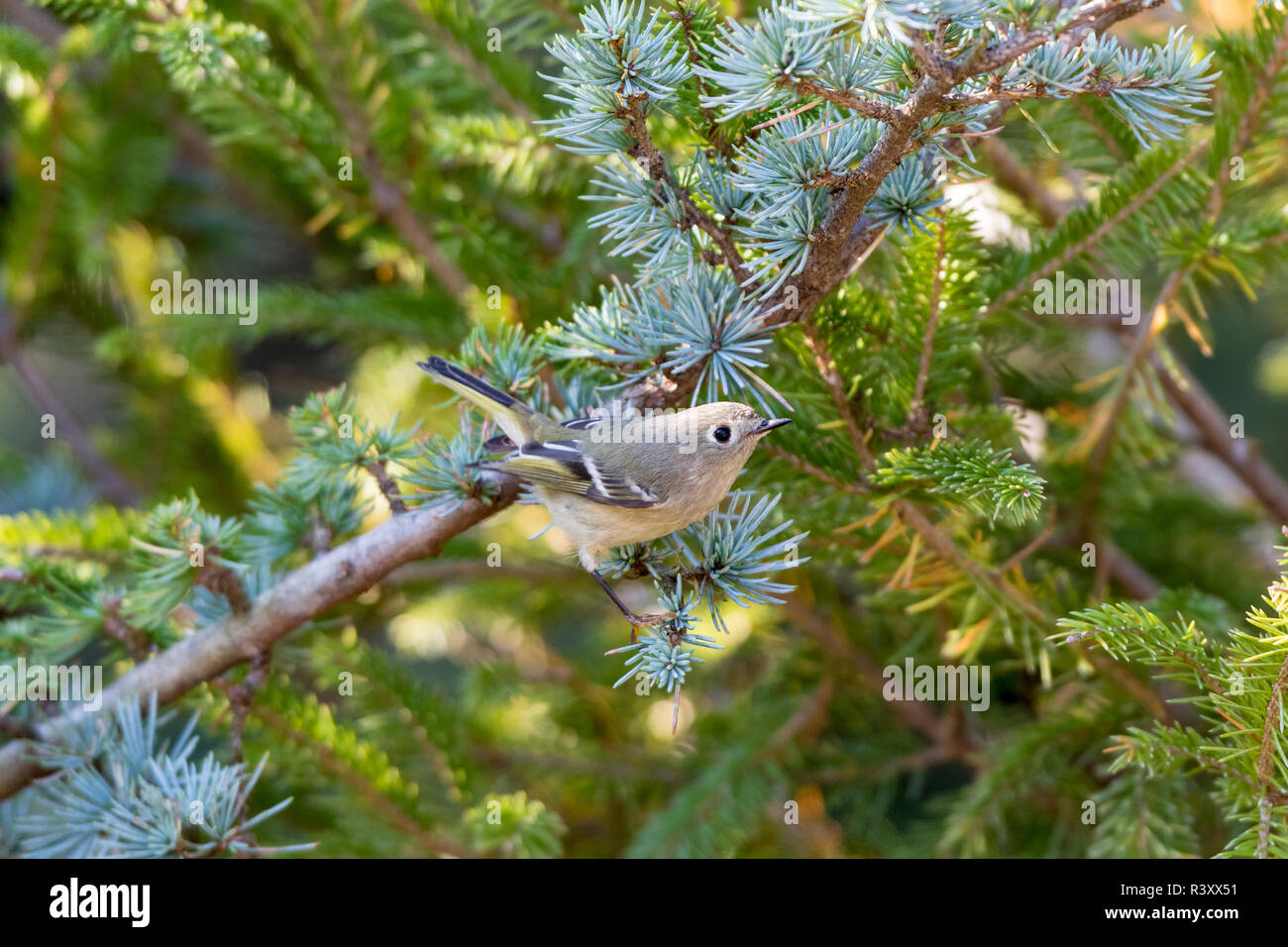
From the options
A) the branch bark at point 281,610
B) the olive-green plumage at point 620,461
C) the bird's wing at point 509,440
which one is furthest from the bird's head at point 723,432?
the branch bark at point 281,610

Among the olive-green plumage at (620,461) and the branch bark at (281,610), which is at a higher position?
the olive-green plumage at (620,461)

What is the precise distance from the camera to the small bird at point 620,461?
1.32 meters

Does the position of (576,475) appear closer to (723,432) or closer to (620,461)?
(620,461)

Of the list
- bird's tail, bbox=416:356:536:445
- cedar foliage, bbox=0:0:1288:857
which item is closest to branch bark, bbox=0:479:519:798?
cedar foliage, bbox=0:0:1288:857

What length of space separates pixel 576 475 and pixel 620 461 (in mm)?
69

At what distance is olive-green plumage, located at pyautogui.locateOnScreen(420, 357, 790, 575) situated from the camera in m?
1.32

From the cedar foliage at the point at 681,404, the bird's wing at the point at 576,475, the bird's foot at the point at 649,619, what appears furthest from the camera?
the bird's wing at the point at 576,475

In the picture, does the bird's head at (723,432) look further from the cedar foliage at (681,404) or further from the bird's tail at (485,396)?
the bird's tail at (485,396)

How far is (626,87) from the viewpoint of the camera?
1088 mm

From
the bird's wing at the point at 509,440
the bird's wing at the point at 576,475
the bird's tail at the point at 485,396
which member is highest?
the bird's tail at the point at 485,396

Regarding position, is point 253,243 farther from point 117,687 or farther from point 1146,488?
point 1146,488

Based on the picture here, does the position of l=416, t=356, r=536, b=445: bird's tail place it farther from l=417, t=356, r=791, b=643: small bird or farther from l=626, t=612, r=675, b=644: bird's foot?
l=626, t=612, r=675, b=644: bird's foot

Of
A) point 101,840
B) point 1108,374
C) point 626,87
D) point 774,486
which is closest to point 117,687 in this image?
point 101,840

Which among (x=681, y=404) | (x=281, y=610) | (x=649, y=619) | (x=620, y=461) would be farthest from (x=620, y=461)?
(x=281, y=610)
